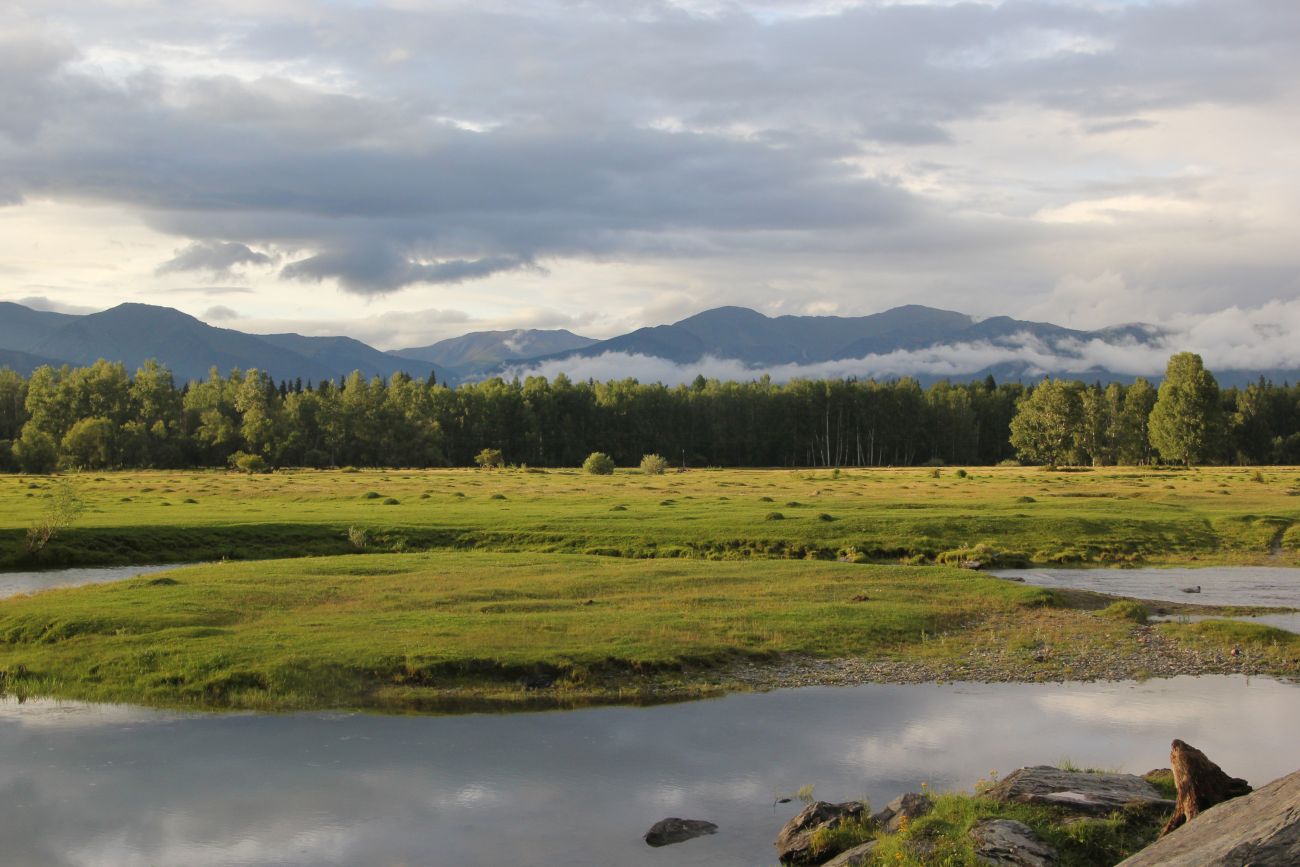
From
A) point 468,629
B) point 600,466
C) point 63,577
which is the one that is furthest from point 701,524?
point 600,466

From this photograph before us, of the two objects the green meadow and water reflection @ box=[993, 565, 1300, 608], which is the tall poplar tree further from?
water reflection @ box=[993, 565, 1300, 608]

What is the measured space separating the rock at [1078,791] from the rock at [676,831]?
5635mm

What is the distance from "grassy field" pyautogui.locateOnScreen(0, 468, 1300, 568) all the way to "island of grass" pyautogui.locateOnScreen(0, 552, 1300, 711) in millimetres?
16002

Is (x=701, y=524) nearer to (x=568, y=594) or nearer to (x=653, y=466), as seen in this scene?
(x=568, y=594)

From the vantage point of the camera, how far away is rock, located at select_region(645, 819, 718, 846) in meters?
20.0

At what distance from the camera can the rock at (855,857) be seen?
17859 mm

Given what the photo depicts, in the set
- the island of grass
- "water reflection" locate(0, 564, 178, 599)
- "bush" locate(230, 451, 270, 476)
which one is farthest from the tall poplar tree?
"water reflection" locate(0, 564, 178, 599)

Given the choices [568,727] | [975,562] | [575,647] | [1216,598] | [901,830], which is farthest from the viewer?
[975,562]

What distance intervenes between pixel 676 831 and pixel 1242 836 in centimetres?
1031

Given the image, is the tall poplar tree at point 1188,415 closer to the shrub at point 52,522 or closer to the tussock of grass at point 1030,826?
the shrub at point 52,522

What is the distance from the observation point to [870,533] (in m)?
66.8

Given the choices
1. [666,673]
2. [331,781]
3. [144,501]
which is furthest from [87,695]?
[144,501]

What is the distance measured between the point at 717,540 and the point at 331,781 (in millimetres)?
42876

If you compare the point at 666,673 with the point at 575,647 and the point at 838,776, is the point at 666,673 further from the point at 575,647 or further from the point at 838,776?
the point at 838,776
